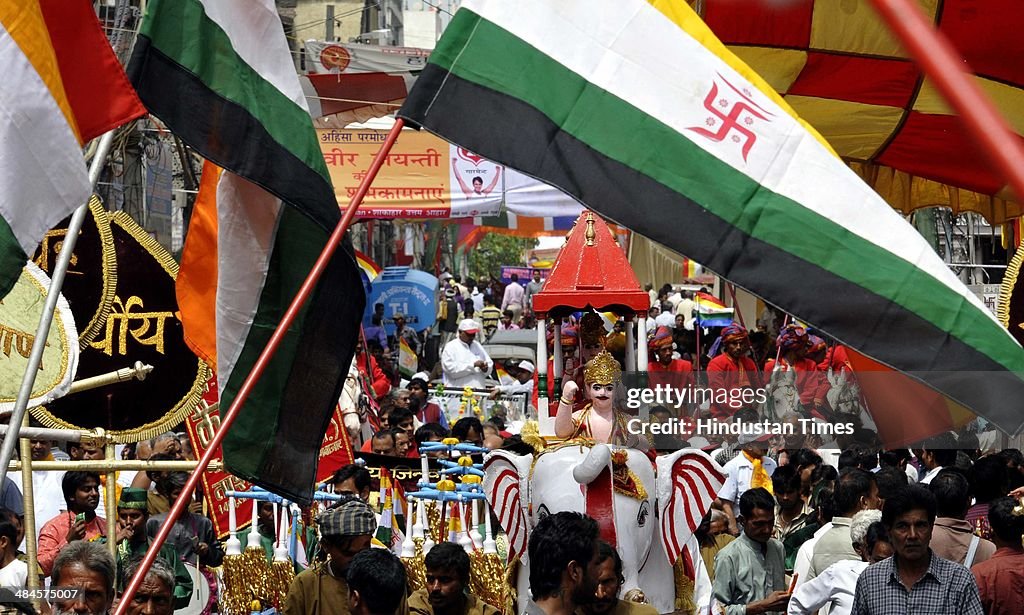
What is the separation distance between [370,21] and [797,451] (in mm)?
46026

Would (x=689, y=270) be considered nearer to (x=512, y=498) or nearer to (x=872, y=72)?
(x=872, y=72)

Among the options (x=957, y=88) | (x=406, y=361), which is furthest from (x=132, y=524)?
(x=406, y=361)

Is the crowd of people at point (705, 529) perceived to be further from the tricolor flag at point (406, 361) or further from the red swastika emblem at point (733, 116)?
the tricolor flag at point (406, 361)

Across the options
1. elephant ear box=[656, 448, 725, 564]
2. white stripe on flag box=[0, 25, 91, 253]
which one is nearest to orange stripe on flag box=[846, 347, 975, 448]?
elephant ear box=[656, 448, 725, 564]

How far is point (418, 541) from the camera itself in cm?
864

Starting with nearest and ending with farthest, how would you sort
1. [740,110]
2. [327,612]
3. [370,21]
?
[740,110] → [327,612] → [370,21]

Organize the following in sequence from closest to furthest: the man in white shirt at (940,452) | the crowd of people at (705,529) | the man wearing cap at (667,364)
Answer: the crowd of people at (705,529), the man in white shirt at (940,452), the man wearing cap at (667,364)

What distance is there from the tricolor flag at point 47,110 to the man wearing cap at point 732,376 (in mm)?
8105

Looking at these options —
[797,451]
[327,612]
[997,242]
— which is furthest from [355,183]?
[327,612]

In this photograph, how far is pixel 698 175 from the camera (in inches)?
212

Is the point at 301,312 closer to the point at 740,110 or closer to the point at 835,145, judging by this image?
the point at 740,110

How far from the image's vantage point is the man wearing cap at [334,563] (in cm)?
645

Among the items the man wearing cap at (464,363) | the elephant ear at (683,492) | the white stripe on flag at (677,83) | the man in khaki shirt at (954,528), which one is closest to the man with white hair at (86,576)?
the white stripe on flag at (677,83)

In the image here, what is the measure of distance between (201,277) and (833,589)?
308 centimetres
